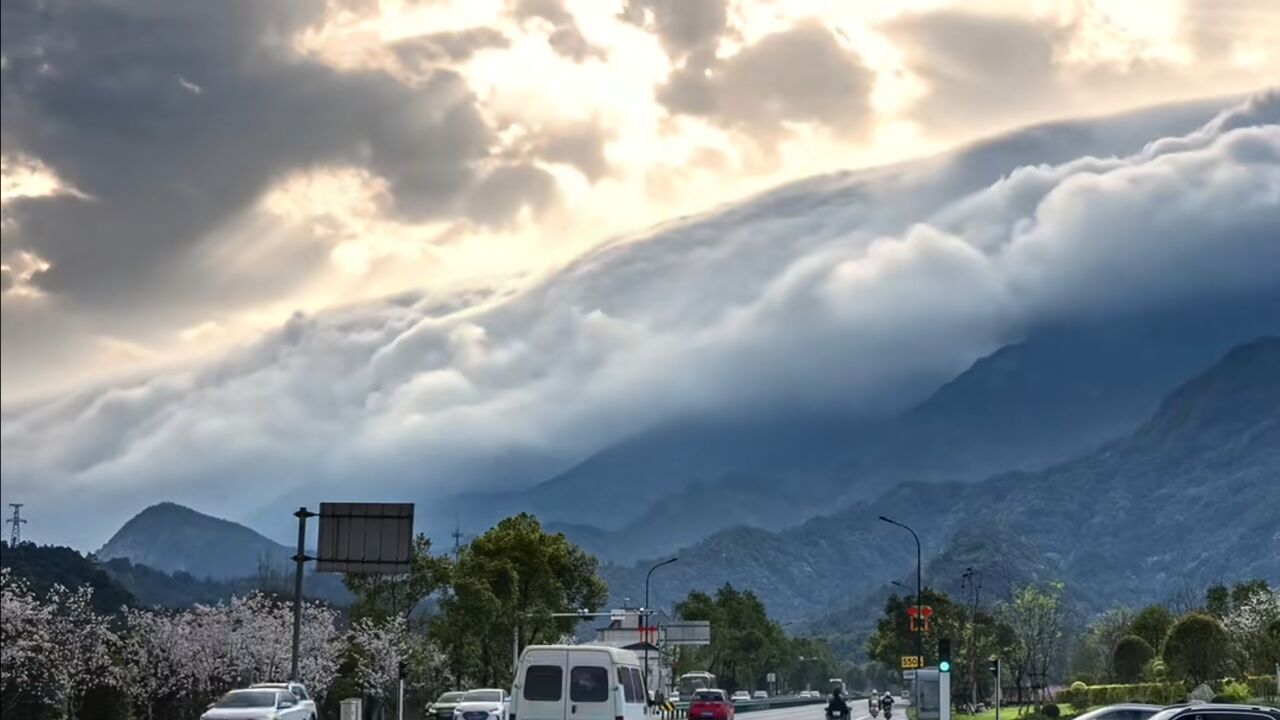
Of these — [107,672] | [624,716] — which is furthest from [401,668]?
[624,716]

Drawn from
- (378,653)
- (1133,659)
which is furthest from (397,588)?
(1133,659)

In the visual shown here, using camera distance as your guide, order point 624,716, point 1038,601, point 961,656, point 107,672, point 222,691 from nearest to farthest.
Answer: point 624,716 < point 107,672 < point 222,691 < point 961,656 < point 1038,601

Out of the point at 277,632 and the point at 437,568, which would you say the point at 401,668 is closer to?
the point at 277,632

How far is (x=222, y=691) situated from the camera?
95375 mm

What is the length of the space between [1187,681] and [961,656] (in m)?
52.7

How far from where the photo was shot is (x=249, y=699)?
52.3 meters

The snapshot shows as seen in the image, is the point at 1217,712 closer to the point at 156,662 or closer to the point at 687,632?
the point at 156,662

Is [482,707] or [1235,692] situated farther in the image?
[1235,692]

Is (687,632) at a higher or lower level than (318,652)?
higher

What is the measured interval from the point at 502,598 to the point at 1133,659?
59.4 meters

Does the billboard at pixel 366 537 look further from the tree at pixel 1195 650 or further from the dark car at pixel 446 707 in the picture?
the tree at pixel 1195 650

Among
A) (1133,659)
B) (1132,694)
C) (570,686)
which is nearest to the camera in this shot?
(570,686)

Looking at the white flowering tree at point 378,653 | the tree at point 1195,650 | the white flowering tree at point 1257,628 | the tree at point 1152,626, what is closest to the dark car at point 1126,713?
the white flowering tree at point 1257,628

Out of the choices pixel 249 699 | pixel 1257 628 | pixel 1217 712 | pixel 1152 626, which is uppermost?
pixel 1152 626
